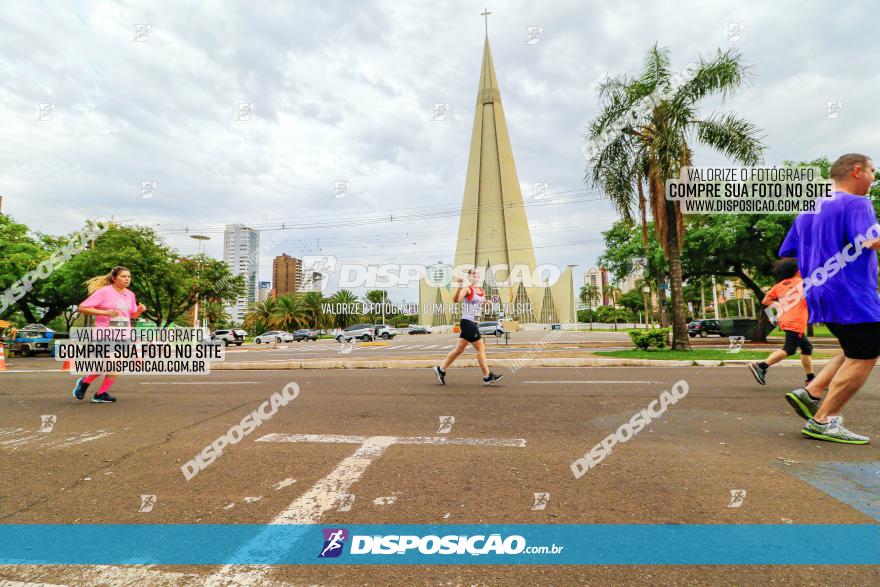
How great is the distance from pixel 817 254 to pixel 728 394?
116 inches

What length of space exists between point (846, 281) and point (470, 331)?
459 centimetres

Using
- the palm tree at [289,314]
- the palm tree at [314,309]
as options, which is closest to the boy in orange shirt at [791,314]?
the palm tree at [289,314]

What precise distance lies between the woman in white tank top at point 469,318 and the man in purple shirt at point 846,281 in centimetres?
412

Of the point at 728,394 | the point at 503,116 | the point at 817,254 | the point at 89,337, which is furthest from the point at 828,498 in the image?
the point at 503,116

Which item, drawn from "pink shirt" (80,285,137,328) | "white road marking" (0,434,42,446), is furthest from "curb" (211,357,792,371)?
"white road marking" (0,434,42,446)

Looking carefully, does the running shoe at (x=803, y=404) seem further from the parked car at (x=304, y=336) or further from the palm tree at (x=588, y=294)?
the palm tree at (x=588, y=294)

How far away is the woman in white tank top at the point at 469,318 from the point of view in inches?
278

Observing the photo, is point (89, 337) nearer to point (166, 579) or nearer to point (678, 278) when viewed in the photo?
point (166, 579)

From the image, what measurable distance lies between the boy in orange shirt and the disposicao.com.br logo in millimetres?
5935

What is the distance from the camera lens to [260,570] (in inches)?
71.2

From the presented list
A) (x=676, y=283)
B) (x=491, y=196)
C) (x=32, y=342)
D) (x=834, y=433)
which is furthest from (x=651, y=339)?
(x=491, y=196)

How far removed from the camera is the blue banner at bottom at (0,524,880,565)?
73.8 inches

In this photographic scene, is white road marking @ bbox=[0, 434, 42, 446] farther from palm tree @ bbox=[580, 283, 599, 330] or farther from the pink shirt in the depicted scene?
palm tree @ bbox=[580, 283, 599, 330]

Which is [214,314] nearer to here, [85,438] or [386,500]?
[85,438]
